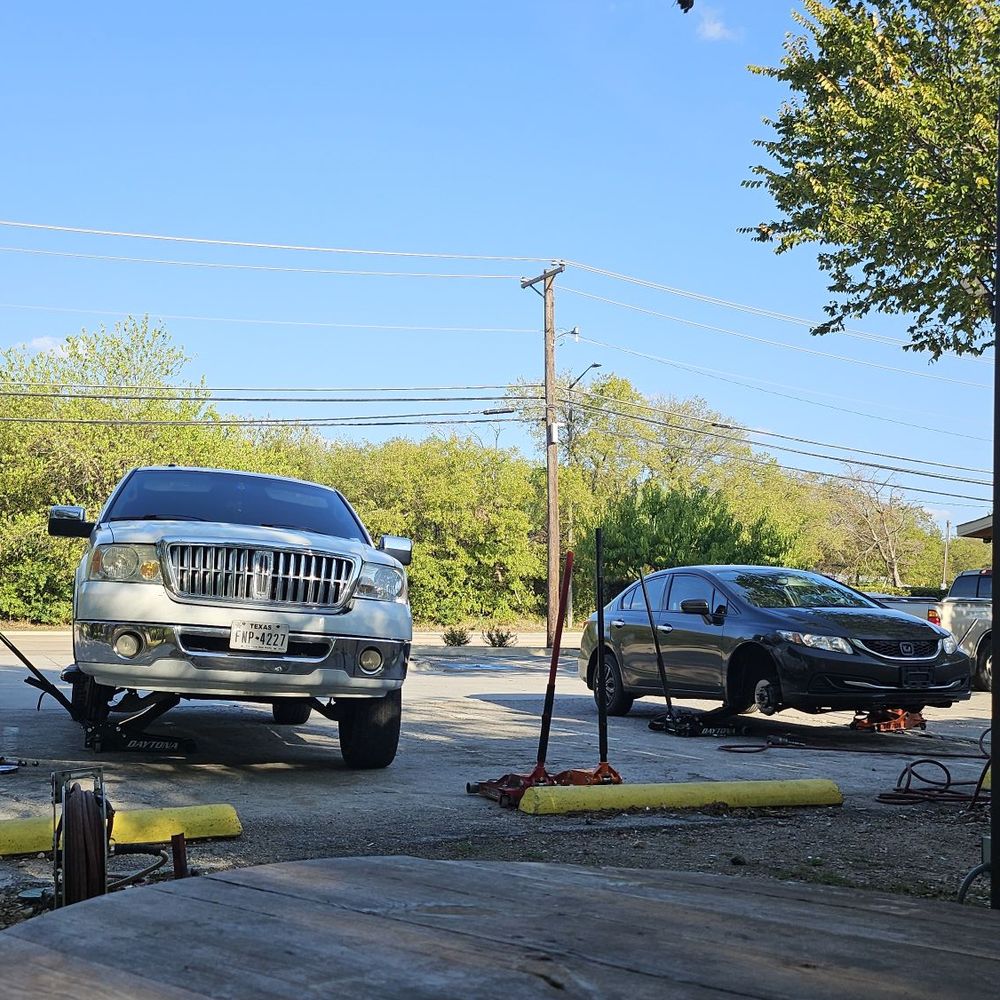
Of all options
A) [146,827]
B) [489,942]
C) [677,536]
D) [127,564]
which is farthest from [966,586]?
[677,536]

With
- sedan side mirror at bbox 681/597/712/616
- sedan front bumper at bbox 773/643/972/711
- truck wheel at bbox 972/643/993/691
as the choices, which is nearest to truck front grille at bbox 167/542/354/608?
sedan front bumper at bbox 773/643/972/711

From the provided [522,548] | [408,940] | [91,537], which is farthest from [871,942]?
[522,548]

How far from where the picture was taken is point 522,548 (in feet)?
152

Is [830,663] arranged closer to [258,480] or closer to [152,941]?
[258,480]

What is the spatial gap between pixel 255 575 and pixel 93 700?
1.60 meters

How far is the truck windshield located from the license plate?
125cm

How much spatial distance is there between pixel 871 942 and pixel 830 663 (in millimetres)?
9439

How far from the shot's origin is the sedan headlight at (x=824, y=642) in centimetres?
1091

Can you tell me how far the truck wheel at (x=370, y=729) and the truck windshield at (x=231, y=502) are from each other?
1.25m

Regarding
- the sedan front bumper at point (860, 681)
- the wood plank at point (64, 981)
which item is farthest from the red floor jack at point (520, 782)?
the wood plank at point (64, 981)

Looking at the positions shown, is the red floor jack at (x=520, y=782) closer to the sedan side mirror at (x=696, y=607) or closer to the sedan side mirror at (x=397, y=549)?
the sedan side mirror at (x=397, y=549)

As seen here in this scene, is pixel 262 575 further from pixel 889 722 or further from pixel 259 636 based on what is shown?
pixel 889 722

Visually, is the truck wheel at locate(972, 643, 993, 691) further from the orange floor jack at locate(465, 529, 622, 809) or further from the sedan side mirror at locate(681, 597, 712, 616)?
the orange floor jack at locate(465, 529, 622, 809)

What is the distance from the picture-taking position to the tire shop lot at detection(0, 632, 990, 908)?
19.2 ft
